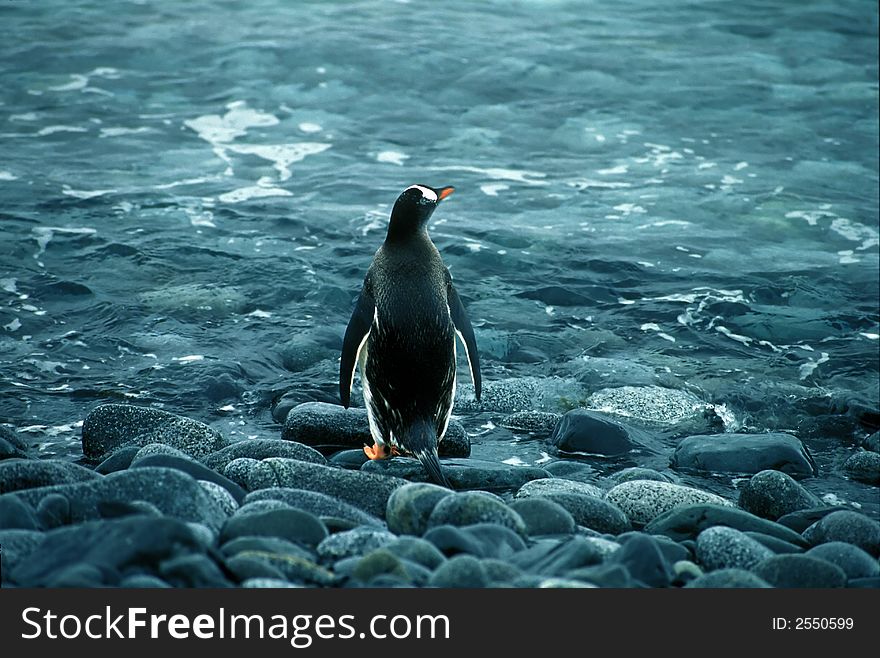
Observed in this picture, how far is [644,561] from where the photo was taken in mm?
3412

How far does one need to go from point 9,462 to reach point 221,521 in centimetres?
94

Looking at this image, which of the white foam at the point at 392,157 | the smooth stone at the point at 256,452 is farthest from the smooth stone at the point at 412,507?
the white foam at the point at 392,157

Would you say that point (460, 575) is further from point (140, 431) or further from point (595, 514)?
point (140, 431)

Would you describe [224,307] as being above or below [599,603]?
below

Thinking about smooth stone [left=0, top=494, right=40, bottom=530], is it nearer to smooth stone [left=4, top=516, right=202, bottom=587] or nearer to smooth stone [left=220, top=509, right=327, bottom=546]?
smooth stone [left=4, top=516, right=202, bottom=587]

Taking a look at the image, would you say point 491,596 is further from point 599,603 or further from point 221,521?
point 221,521

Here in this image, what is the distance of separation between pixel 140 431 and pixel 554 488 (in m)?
2.20

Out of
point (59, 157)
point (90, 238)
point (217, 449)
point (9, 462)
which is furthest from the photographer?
point (59, 157)

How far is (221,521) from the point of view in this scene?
12.3ft

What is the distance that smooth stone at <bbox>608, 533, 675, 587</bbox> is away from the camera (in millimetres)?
3395

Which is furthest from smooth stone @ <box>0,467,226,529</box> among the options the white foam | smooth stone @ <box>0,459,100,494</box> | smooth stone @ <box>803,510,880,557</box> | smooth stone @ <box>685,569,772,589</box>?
the white foam

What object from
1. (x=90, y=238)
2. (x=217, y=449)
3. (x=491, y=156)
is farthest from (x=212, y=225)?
(x=217, y=449)

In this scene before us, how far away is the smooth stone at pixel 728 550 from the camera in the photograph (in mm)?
3820

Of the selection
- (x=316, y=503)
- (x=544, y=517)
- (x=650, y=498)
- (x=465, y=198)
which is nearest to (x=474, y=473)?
(x=650, y=498)
